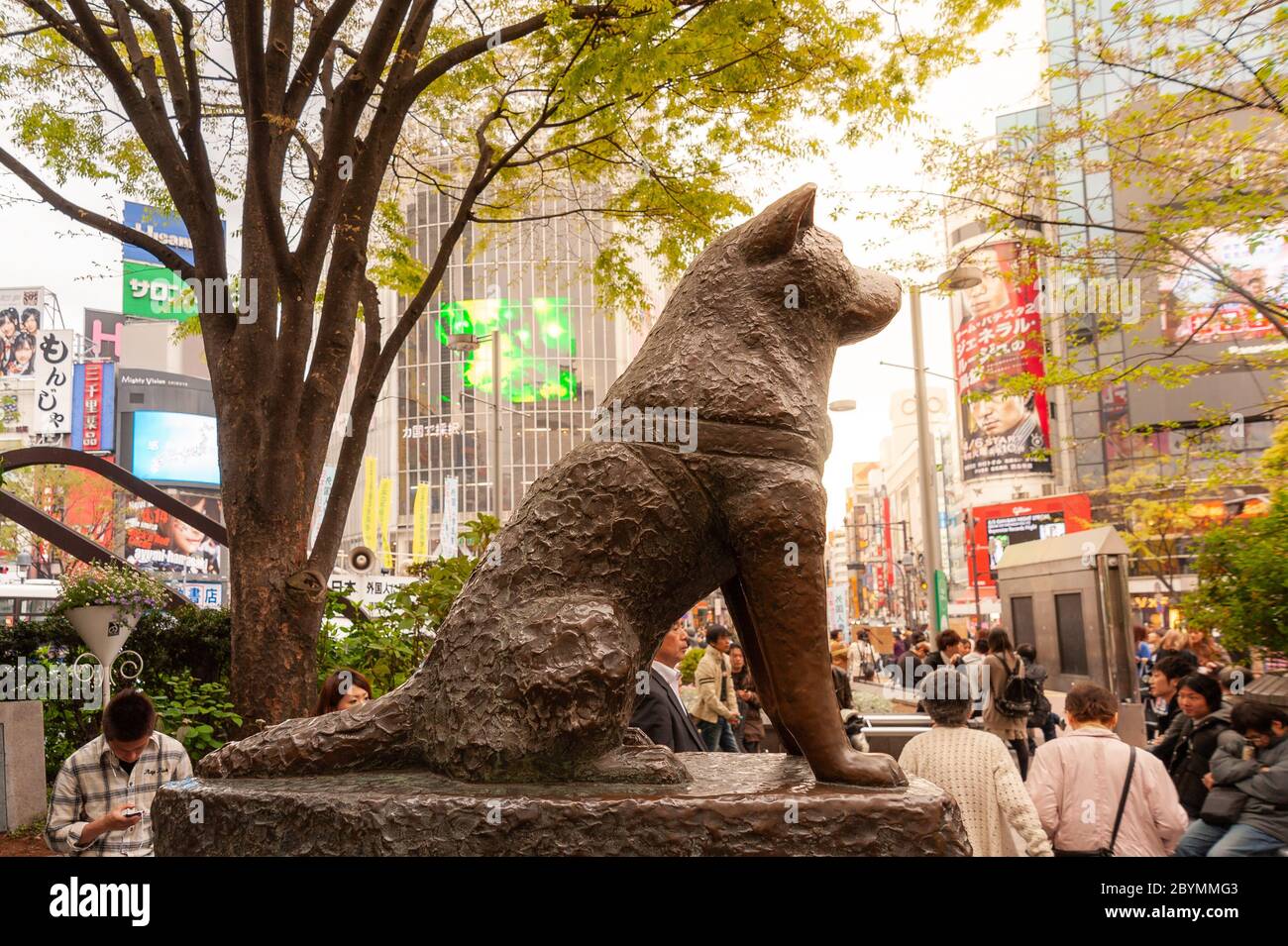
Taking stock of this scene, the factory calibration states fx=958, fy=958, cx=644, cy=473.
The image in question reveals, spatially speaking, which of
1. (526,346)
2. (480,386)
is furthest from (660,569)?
(526,346)

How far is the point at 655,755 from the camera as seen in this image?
8.12 ft

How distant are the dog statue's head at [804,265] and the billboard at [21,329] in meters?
49.8

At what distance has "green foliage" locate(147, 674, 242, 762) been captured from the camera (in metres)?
7.10

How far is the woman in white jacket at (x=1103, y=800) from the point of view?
423 cm

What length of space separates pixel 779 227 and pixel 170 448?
2131 inches

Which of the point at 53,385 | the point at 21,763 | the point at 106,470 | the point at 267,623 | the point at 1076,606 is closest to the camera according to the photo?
the point at 267,623

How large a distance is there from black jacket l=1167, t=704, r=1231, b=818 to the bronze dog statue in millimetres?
4093

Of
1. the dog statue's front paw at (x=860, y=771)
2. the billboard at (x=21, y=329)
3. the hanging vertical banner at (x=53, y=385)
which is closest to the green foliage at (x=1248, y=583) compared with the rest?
the dog statue's front paw at (x=860, y=771)

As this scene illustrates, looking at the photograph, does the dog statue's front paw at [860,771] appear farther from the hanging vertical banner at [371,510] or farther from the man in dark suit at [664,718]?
the hanging vertical banner at [371,510]

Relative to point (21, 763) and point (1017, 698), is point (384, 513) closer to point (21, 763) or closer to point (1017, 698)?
point (21, 763)

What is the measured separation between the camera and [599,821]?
2.17 m

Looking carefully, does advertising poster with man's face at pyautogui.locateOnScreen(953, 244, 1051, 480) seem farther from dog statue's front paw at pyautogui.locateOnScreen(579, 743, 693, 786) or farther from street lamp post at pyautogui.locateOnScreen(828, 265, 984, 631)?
dog statue's front paw at pyautogui.locateOnScreen(579, 743, 693, 786)

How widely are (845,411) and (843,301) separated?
1787cm
